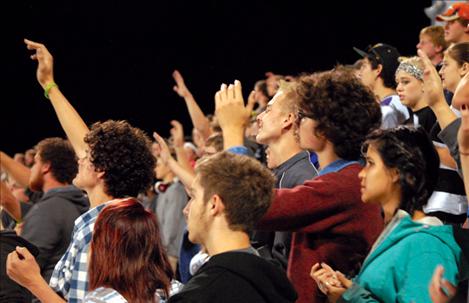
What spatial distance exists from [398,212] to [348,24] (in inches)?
322

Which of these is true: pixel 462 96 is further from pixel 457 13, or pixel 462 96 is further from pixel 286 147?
pixel 457 13

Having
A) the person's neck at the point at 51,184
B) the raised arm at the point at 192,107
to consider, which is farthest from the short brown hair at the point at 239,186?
the raised arm at the point at 192,107

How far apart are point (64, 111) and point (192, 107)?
2477 millimetres

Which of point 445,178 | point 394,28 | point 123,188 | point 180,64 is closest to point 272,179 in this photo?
point 123,188

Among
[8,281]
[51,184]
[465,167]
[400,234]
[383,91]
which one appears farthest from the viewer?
[383,91]

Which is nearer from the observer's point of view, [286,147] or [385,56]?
[286,147]

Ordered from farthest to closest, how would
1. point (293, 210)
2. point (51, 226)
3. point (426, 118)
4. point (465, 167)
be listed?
point (426, 118), point (51, 226), point (465, 167), point (293, 210)

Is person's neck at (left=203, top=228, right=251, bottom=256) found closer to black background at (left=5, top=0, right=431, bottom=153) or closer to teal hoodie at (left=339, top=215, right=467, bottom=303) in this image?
teal hoodie at (left=339, top=215, right=467, bottom=303)

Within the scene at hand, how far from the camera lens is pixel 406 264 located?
2469 mm

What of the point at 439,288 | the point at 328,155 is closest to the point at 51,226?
the point at 328,155

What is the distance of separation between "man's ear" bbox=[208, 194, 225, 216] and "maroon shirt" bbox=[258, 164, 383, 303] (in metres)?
0.29

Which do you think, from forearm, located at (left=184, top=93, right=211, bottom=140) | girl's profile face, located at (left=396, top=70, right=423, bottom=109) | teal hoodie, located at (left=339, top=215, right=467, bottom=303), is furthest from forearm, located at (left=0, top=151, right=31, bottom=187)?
teal hoodie, located at (left=339, top=215, right=467, bottom=303)

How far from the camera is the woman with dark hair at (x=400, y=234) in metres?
2.46

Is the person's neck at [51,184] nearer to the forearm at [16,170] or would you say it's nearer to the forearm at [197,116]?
the forearm at [16,170]
